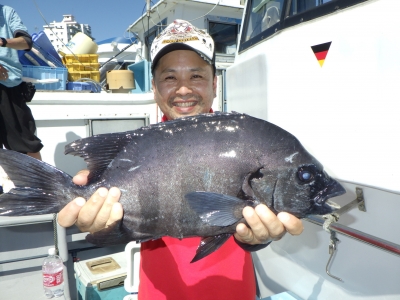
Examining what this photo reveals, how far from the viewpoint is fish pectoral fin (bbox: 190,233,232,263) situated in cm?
151

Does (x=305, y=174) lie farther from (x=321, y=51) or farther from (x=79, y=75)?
(x=79, y=75)

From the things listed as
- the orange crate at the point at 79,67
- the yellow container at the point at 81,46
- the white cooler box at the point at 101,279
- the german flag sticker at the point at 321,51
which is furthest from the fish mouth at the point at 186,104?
the yellow container at the point at 81,46

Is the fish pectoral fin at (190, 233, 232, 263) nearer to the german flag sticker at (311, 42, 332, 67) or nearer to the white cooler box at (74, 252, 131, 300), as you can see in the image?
the german flag sticker at (311, 42, 332, 67)

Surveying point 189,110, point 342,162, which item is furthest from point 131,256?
point 342,162

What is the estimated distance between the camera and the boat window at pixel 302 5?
236 centimetres

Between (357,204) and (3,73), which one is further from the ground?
(3,73)

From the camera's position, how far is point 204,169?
1516 mm

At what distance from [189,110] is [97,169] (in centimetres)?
91

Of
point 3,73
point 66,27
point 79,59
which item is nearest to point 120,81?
point 79,59

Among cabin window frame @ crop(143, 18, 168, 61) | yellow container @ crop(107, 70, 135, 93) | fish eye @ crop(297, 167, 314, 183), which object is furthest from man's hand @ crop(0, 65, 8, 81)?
cabin window frame @ crop(143, 18, 168, 61)

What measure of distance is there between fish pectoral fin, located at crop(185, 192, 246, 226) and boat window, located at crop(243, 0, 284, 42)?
79.4 inches

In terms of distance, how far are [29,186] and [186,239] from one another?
1.01 m

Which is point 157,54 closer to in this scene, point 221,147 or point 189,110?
point 189,110

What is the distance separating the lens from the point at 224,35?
9539 millimetres
